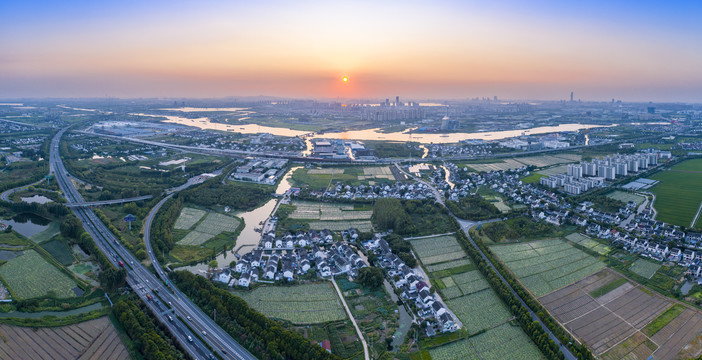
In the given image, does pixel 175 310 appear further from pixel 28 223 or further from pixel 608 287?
pixel 608 287

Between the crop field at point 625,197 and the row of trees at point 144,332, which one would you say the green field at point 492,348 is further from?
the crop field at point 625,197

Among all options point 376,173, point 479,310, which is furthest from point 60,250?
point 376,173

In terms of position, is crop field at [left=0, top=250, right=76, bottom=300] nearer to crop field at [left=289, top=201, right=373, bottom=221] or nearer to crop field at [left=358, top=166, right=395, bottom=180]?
crop field at [left=289, top=201, right=373, bottom=221]

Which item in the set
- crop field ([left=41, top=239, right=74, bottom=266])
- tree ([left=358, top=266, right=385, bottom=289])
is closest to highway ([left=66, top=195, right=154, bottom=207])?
Result: crop field ([left=41, top=239, right=74, bottom=266])

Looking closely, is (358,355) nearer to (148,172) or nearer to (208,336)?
(208,336)

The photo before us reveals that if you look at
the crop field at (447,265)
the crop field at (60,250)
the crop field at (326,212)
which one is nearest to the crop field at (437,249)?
the crop field at (447,265)
